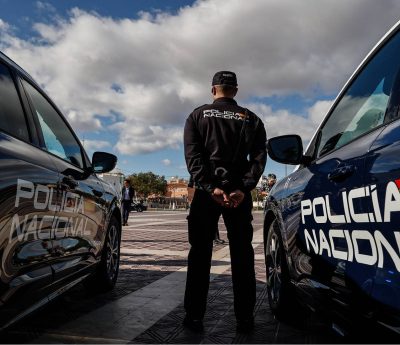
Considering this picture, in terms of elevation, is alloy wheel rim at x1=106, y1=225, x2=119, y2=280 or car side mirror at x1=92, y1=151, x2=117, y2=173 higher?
car side mirror at x1=92, y1=151, x2=117, y2=173

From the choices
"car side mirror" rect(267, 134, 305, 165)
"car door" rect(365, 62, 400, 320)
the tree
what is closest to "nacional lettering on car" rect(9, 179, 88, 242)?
"car side mirror" rect(267, 134, 305, 165)

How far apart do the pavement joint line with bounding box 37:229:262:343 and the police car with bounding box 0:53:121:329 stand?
298mm

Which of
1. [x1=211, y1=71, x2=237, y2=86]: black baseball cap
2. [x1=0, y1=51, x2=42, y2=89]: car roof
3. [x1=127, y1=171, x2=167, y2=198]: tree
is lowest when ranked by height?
[x1=0, y1=51, x2=42, y2=89]: car roof

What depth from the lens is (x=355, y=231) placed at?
1.82m

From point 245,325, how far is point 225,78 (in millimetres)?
1679

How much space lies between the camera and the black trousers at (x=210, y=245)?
3010 mm

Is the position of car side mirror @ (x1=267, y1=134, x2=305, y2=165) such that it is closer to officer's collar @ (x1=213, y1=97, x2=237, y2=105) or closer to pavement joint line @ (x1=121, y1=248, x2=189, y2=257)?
officer's collar @ (x1=213, y1=97, x2=237, y2=105)

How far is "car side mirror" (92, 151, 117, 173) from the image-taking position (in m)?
3.79

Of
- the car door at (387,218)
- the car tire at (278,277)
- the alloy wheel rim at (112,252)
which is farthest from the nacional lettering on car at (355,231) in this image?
the alloy wheel rim at (112,252)

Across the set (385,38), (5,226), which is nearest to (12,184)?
(5,226)

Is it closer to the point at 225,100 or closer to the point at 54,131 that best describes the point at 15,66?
the point at 54,131

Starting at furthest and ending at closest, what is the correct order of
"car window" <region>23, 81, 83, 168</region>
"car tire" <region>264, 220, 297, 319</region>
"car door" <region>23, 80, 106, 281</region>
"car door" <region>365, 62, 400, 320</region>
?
"car tire" <region>264, 220, 297, 319</region> < "car window" <region>23, 81, 83, 168</region> < "car door" <region>23, 80, 106, 281</region> < "car door" <region>365, 62, 400, 320</region>

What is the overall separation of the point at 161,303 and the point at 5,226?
2.24m

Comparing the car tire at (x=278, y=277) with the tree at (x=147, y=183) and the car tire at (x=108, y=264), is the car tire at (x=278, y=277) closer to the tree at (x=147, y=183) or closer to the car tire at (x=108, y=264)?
the car tire at (x=108, y=264)
